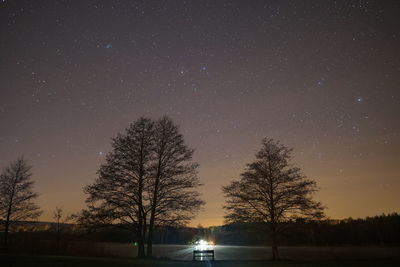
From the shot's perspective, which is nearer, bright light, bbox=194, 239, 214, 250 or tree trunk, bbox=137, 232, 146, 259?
tree trunk, bbox=137, 232, 146, 259

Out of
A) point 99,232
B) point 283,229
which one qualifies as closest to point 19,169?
point 99,232

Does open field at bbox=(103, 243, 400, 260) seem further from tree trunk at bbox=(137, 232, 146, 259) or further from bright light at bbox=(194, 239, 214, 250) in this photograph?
bright light at bbox=(194, 239, 214, 250)

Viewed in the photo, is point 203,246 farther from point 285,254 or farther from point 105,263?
point 105,263

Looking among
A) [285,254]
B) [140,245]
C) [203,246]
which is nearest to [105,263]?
[140,245]

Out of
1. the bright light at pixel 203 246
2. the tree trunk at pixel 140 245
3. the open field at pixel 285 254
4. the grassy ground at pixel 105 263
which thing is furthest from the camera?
the bright light at pixel 203 246

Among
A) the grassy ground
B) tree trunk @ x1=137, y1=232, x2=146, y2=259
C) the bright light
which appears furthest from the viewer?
the bright light

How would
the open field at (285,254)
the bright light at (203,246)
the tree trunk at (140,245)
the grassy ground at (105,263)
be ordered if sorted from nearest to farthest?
1. the grassy ground at (105,263)
2. the tree trunk at (140,245)
3. the open field at (285,254)
4. the bright light at (203,246)

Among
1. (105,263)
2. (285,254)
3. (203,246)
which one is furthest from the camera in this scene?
(203,246)

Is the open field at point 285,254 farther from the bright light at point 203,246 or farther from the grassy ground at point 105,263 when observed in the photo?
the bright light at point 203,246

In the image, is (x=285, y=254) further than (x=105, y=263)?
Yes

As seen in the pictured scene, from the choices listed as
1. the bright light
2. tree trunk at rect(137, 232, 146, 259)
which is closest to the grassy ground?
tree trunk at rect(137, 232, 146, 259)

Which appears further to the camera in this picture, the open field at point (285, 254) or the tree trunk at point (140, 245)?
the open field at point (285, 254)

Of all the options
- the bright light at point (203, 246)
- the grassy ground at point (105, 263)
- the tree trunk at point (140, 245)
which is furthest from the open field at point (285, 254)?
the bright light at point (203, 246)

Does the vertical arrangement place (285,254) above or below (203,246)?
above
